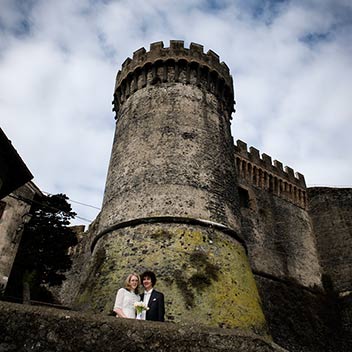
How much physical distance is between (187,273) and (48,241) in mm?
7184

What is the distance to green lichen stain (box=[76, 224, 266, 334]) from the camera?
777 cm

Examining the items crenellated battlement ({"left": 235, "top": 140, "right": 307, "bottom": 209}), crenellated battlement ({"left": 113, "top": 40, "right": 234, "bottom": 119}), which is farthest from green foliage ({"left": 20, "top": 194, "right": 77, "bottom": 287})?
crenellated battlement ({"left": 235, "top": 140, "right": 307, "bottom": 209})

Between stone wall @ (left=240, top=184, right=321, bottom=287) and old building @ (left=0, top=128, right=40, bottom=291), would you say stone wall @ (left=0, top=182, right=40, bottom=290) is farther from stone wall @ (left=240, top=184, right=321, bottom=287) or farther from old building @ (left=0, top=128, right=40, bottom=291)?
stone wall @ (left=240, top=184, right=321, bottom=287)

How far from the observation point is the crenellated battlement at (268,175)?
18.3 m

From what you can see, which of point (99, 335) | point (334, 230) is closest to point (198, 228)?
point (99, 335)

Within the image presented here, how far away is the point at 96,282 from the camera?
343 inches

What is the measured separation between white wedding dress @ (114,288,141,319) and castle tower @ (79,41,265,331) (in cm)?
300

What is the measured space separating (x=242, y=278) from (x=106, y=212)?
408 centimetres

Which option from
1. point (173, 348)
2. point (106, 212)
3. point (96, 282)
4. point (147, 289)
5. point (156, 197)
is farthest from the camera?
point (106, 212)

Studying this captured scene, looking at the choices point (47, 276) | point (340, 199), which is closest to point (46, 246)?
point (47, 276)

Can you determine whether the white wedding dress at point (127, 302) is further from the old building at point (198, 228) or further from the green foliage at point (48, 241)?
the green foliage at point (48, 241)

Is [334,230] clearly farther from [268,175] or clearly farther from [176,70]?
[176,70]

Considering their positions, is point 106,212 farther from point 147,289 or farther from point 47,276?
point 147,289

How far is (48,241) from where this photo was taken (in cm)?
1348
